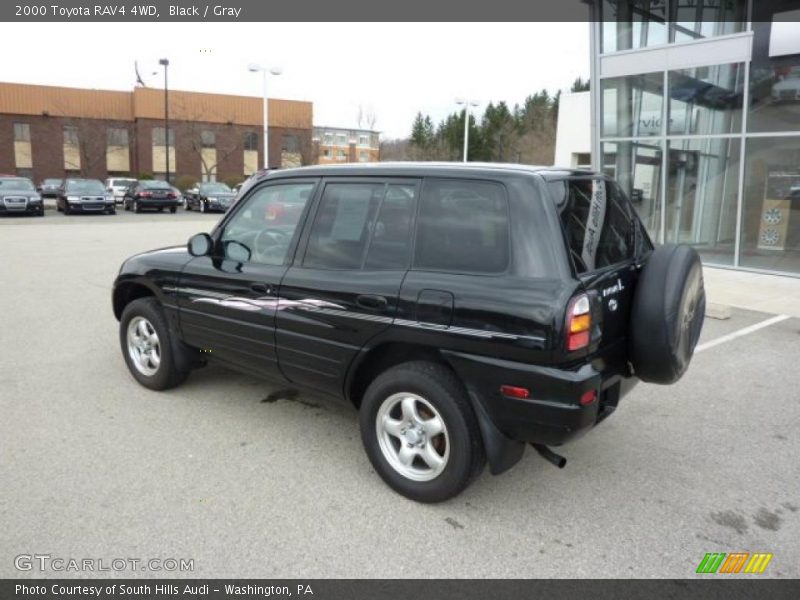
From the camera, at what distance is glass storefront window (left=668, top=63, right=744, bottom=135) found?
39.6ft

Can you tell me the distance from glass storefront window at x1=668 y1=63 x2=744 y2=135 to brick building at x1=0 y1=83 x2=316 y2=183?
40.6 metres

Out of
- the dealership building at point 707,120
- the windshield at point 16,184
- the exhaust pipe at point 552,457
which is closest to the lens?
the exhaust pipe at point 552,457

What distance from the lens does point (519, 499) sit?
3348mm

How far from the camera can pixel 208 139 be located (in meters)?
56.8

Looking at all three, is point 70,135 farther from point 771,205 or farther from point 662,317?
point 662,317

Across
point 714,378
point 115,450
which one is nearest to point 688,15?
point 714,378

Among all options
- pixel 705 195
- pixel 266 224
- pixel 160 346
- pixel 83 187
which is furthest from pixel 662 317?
pixel 83 187

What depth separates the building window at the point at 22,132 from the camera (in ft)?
174

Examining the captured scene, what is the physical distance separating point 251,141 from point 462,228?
Answer: 2342 inches

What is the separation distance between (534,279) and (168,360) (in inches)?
118

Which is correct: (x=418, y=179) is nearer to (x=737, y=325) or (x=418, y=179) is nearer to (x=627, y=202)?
(x=627, y=202)

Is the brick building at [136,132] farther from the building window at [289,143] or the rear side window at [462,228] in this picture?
the rear side window at [462,228]

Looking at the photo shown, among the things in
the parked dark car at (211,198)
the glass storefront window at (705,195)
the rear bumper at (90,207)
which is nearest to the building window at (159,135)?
the parked dark car at (211,198)

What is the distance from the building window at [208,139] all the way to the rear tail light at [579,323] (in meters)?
58.5
